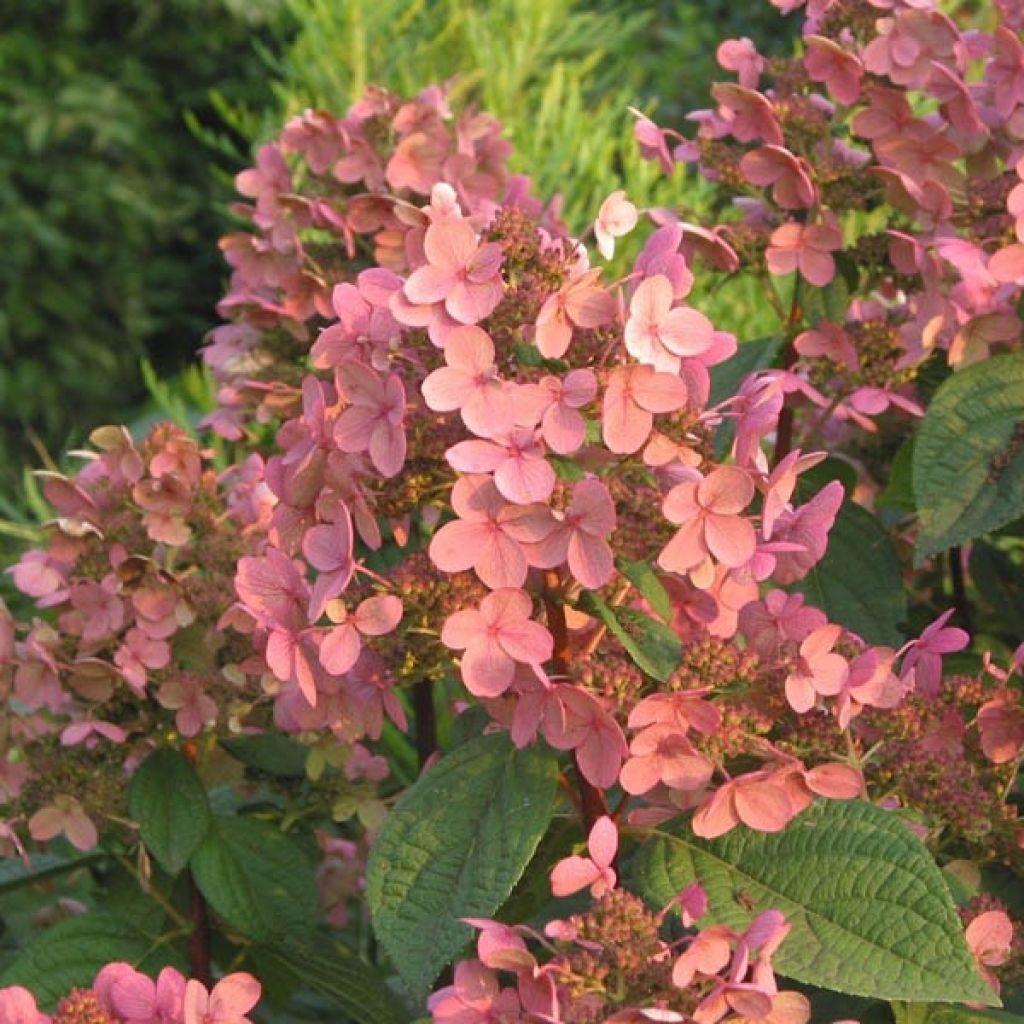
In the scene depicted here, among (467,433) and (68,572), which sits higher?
(467,433)

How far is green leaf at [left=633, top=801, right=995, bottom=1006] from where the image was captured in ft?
3.68

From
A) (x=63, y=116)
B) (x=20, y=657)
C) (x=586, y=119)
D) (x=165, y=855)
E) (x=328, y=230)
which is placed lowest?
(x=63, y=116)

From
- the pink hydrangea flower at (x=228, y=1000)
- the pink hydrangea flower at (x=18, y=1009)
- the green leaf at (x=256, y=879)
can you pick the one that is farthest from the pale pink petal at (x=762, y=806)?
the green leaf at (x=256, y=879)

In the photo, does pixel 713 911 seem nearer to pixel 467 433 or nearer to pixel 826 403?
pixel 467 433

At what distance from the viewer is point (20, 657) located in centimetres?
160

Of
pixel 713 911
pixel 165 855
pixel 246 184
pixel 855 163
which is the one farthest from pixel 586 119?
pixel 713 911

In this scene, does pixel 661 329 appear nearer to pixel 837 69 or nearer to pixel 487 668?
pixel 487 668

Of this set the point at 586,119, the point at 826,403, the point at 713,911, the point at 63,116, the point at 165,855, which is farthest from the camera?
the point at 63,116

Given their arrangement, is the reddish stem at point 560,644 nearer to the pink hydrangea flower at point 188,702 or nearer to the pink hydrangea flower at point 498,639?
the pink hydrangea flower at point 498,639

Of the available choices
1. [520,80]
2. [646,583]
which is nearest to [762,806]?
[646,583]

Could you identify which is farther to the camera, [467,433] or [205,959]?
[205,959]

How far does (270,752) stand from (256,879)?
12 cm

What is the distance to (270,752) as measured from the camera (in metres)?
1.71

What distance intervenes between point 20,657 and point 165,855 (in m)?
0.20
